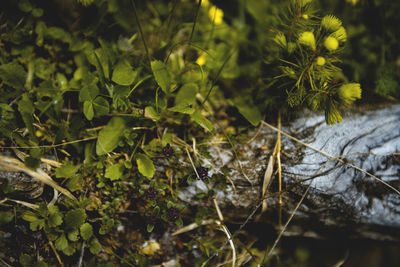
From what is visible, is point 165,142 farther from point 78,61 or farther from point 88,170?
point 78,61

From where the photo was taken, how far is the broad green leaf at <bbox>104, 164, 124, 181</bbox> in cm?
166

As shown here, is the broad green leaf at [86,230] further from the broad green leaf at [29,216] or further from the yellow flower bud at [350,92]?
the yellow flower bud at [350,92]

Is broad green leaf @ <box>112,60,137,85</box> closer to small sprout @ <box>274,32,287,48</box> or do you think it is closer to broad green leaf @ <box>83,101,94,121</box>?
broad green leaf @ <box>83,101,94,121</box>

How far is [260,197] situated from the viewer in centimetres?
179

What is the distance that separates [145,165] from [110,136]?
0.32 m

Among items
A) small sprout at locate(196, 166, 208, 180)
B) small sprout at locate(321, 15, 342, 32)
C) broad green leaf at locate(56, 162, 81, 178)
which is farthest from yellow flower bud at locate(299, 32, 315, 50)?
broad green leaf at locate(56, 162, 81, 178)

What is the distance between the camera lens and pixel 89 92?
1.71 m

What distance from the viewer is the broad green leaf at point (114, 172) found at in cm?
166

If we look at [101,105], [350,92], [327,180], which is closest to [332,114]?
[350,92]

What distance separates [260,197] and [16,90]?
195cm

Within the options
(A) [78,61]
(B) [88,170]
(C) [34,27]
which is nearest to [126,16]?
(A) [78,61]

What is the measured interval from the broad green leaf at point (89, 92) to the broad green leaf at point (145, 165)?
514 millimetres

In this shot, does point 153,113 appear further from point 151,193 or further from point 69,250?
point 69,250

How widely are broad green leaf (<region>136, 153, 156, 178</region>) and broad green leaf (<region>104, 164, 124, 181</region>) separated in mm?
127
